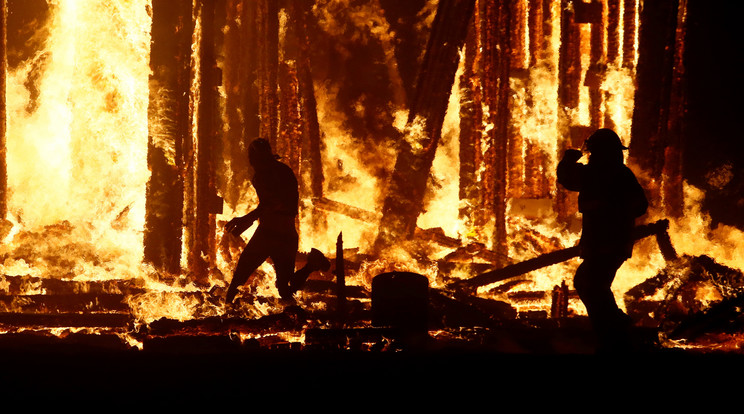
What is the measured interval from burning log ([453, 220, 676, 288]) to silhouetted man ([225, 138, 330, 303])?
1430mm

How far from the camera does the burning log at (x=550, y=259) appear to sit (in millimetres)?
4648

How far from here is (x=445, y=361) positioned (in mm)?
3006

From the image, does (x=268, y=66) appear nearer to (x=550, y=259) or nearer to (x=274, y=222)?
(x=274, y=222)

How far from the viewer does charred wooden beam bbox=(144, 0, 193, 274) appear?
6.75 m

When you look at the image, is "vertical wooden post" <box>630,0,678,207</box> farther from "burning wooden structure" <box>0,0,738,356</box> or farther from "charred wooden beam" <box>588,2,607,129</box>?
"charred wooden beam" <box>588,2,607,129</box>

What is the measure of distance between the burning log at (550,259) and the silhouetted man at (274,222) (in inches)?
56.3

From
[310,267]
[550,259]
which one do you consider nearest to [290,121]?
[310,267]

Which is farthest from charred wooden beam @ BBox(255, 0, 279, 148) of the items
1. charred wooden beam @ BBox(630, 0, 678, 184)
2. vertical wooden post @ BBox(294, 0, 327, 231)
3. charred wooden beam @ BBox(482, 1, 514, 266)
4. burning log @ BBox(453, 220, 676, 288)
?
charred wooden beam @ BBox(630, 0, 678, 184)

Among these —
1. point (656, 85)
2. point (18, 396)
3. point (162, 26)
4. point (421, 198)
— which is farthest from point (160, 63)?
point (656, 85)

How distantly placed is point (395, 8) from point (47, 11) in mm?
4708

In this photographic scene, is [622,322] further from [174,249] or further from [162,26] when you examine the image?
[162,26]

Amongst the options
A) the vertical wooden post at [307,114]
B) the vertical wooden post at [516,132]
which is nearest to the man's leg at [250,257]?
the vertical wooden post at [307,114]

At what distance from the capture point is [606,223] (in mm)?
4016

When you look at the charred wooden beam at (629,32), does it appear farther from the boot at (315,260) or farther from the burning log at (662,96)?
the boot at (315,260)
